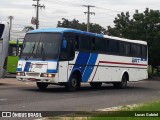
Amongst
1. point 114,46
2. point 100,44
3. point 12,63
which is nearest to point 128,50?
point 114,46

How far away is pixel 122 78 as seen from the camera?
2861cm

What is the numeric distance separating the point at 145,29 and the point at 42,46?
3189 cm

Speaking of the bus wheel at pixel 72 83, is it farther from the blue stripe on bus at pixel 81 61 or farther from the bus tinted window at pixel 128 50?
the bus tinted window at pixel 128 50

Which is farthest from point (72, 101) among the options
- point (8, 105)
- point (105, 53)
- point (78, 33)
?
point (105, 53)

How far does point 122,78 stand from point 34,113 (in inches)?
638

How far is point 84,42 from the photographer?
23875 mm

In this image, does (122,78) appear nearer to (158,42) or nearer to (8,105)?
(8,105)

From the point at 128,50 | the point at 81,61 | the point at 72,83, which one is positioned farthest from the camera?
the point at 128,50

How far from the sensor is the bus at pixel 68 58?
70.6 ft

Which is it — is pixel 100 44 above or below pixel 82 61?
above

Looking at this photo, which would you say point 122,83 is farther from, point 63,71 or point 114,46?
point 63,71

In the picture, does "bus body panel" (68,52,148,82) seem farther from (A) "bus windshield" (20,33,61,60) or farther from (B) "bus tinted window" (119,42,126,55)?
(A) "bus windshield" (20,33,61,60)

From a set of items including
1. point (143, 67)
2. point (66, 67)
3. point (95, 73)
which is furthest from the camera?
point (143, 67)

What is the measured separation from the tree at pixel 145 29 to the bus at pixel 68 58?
2334 centimetres
